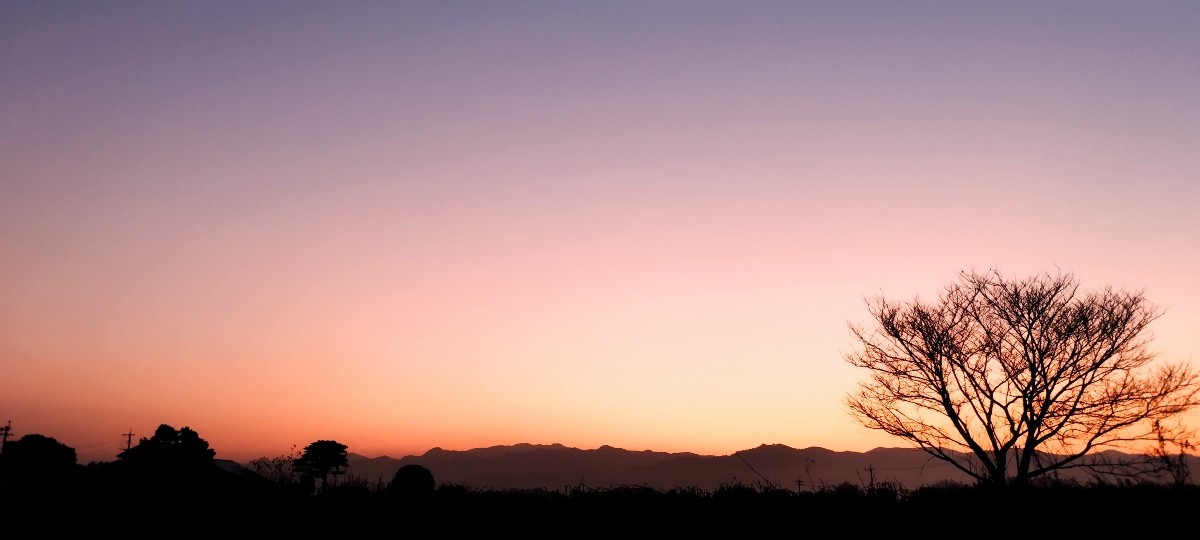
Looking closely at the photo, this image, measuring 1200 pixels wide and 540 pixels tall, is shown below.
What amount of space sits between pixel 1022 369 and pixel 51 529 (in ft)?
101

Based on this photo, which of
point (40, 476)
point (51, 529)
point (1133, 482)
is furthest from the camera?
point (1133, 482)

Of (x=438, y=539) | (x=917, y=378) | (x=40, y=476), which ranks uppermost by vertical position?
(x=917, y=378)

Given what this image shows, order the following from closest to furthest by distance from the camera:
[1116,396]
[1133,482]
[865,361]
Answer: [1133,482] < [1116,396] < [865,361]

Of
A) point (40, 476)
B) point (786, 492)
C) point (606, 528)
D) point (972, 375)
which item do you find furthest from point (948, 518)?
point (972, 375)

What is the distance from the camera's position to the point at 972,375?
28297 millimetres

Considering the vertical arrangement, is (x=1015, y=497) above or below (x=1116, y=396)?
below

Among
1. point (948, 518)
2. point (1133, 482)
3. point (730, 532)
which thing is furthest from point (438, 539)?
point (1133, 482)

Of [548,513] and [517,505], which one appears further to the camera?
[517,505]

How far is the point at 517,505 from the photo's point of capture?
6.57 metres

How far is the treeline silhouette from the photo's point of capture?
569 cm

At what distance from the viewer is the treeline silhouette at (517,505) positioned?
569cm

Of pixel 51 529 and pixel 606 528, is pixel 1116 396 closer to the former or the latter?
pixel 606 528

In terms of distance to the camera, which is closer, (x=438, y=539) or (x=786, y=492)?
(x=438, y=539)

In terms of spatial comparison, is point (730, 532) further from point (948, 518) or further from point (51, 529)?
point (51, 529)
